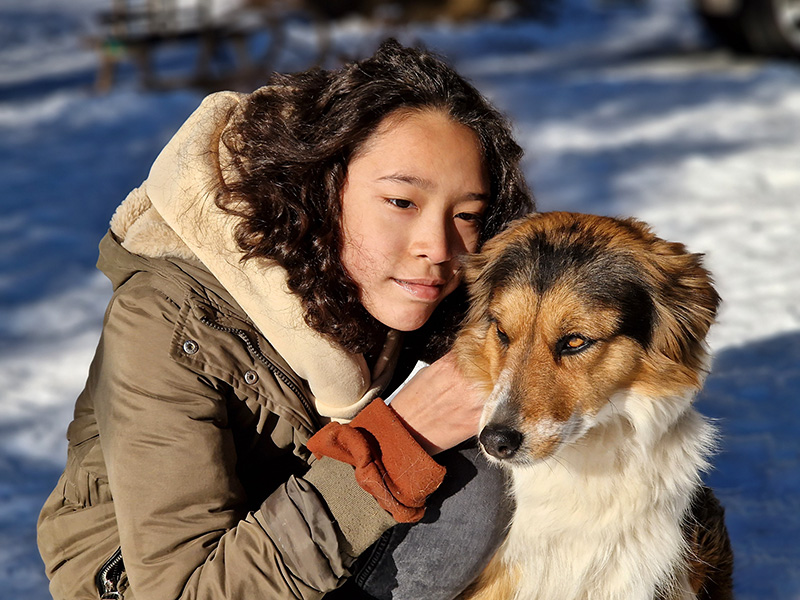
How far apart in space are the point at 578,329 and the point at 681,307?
0.30 metres

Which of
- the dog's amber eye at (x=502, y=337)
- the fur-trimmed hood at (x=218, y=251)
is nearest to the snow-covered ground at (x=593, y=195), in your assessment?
the dog's amber eye at (x=502, y=337)

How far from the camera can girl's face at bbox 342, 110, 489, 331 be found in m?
2.15

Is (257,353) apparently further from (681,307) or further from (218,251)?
(681,307)

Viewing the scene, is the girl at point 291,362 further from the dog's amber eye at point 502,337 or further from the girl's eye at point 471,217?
the dog's amber eye at point 502,337

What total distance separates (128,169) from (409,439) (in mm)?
6192

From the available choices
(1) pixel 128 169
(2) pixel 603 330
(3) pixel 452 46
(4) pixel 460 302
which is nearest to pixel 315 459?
(4) pixel 460 302

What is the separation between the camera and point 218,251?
2.12m

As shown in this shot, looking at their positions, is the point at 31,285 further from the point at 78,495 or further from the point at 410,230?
the point at 410,230

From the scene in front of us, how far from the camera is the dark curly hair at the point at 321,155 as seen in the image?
2162mm

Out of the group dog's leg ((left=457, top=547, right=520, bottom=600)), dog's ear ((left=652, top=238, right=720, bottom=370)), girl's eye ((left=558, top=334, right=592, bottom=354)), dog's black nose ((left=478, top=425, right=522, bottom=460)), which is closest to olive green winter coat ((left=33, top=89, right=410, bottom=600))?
dog's black nose ((left=478, top=425, right=522, bottom=460))

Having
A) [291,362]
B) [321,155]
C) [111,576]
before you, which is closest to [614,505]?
[291,362]

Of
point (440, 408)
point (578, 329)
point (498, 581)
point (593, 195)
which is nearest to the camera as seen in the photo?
point (578, 329)

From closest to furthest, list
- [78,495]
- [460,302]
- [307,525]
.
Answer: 1. [307,525]
2. [78,495]
3. [460,302]

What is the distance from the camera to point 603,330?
2.15m
